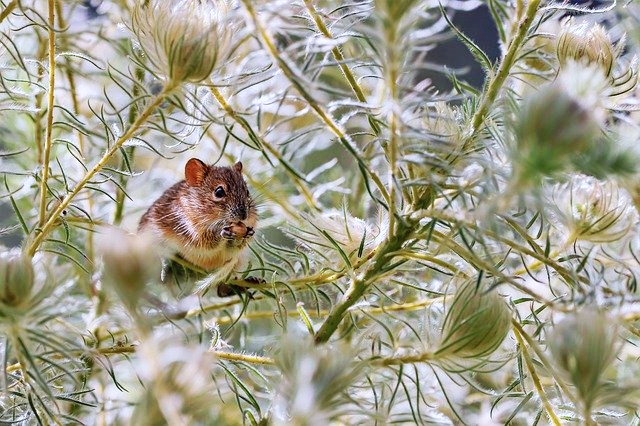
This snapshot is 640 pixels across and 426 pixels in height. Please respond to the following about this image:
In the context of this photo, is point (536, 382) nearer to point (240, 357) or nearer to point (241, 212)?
point (240, 357)

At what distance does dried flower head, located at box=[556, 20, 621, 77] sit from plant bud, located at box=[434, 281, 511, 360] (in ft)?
0.51

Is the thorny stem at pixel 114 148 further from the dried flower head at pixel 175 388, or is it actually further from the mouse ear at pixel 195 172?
the mouse ear at pixel 195 172

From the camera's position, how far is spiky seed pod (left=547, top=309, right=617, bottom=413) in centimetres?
33

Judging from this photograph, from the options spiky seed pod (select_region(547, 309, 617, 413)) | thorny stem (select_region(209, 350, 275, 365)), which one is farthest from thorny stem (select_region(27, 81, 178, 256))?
spiky seed pod (select_region(547, 309, 617, 413))

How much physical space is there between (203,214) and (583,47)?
15.4 inches

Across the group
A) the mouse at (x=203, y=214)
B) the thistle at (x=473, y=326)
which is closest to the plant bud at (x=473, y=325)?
the thistle at (x=473, y=326)

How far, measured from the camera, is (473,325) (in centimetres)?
39

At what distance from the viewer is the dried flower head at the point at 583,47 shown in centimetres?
47

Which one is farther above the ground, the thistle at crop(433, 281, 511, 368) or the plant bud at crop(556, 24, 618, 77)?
the plant bud at crop(556, 24, 618, 77)

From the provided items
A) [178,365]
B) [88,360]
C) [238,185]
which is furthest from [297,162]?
[178,365]

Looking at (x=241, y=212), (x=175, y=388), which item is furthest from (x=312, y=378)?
(x=241, y=212)

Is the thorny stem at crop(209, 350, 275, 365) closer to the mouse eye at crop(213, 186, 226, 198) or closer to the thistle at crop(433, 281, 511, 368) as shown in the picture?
the thistle at crop(433, 281, 511, 368)

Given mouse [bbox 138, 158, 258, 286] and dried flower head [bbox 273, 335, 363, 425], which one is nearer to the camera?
dried flower head [bbox 273, 335, 363, 425]

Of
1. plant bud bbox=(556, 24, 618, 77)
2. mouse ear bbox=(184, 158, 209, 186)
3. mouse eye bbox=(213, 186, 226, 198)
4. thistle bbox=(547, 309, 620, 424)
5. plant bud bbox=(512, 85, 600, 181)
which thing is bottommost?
thistle bbox=(547, 309, 620, 424)
